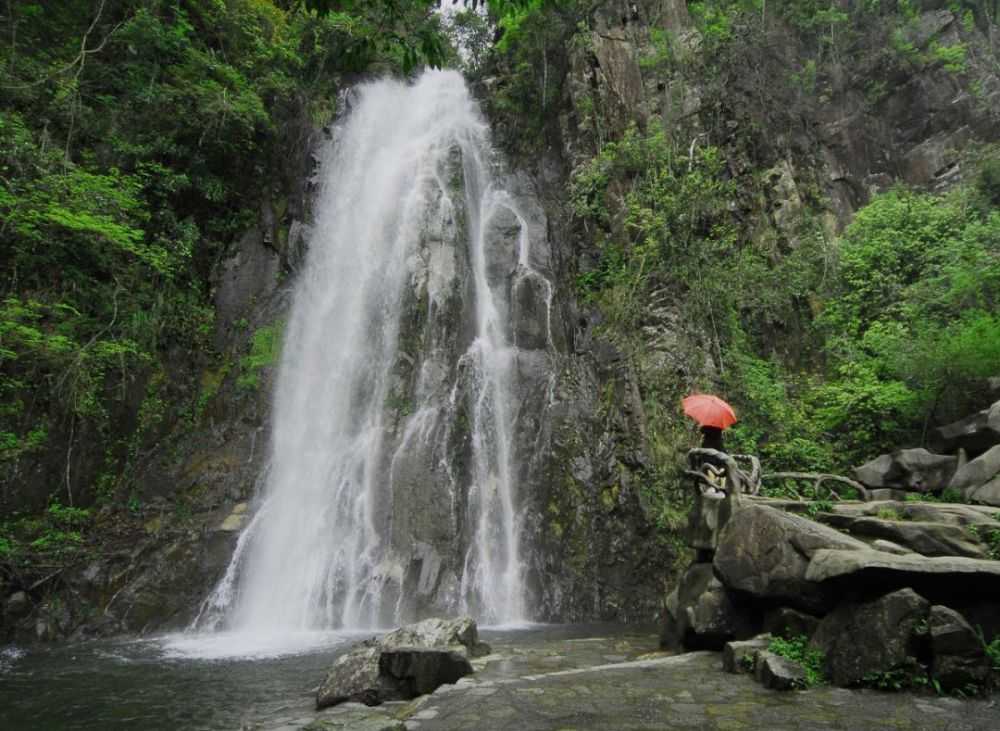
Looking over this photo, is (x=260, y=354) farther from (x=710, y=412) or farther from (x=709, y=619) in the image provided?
(x=709, y=619)

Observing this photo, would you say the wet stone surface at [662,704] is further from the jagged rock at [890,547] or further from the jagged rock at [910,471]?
the jagged rock at [910,471]

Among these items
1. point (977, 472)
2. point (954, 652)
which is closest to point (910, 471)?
point (977, 472)

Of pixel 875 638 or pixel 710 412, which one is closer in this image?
pixel 875 638

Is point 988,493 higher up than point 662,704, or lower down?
higher up

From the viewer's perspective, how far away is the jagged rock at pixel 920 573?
3.99 m

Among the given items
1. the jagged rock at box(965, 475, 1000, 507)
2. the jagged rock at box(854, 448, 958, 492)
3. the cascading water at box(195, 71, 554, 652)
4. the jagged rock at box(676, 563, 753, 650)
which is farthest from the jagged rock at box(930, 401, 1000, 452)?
the cascading water at box(195, 71, 554, 652)

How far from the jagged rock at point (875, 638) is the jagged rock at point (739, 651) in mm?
523

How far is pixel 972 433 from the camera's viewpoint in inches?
299

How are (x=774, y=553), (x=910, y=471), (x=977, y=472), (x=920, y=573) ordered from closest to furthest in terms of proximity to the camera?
1. (x=920, y=573)
2. (x=774, y=553)
3. (x=977, y=472)
4. (x=910, y=471)

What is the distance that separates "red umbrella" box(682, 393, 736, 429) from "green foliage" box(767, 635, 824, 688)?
2.75 meters

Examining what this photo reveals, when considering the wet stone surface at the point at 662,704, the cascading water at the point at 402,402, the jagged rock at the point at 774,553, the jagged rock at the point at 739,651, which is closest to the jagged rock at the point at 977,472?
the jagged rock at the point at 774,553

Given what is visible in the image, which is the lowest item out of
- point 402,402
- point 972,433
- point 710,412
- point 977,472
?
point 977,472

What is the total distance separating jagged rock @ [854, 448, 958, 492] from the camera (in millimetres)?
7645

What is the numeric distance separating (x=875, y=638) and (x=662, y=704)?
1.54m
